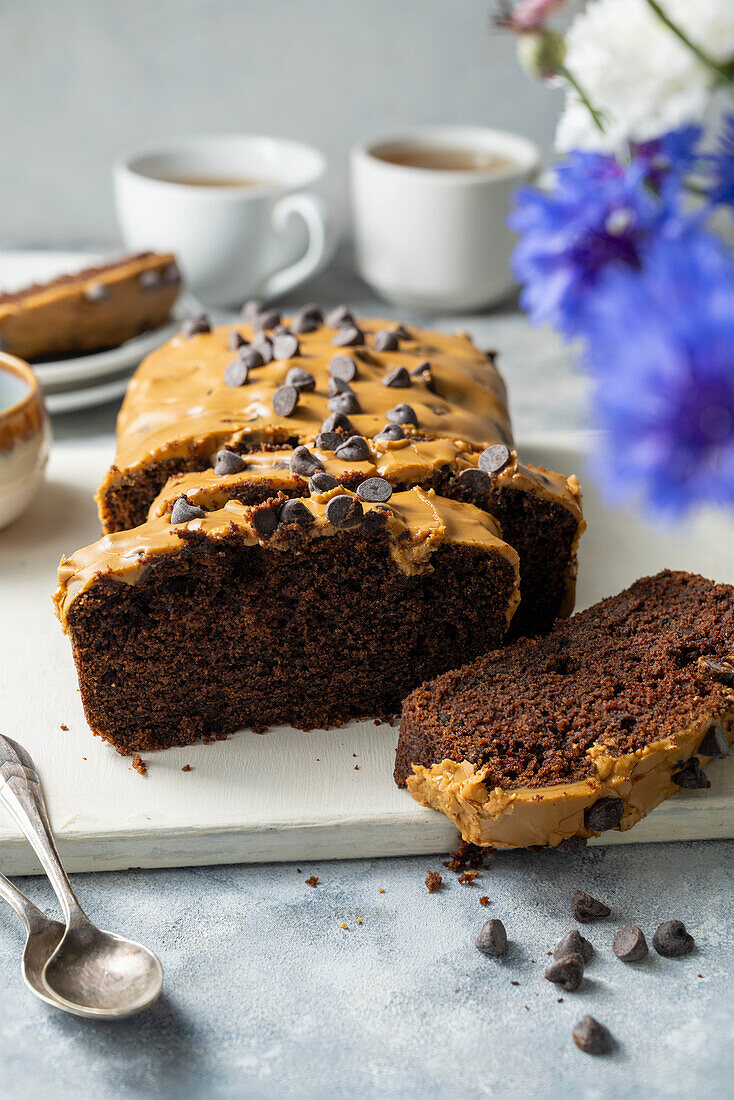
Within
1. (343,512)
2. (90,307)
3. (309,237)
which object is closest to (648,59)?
(343,512)

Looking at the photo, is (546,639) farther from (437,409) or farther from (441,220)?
(441,220)

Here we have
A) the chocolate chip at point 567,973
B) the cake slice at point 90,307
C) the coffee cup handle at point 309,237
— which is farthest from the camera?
the coffee cup handle at point 309,237

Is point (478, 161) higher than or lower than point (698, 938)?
higher

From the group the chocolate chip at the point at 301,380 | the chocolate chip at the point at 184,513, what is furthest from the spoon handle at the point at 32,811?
the chocolate chip at the point at 301,380

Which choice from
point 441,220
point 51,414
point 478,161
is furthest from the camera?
point 478,161

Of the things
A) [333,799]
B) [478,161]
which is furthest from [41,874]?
[478,161]

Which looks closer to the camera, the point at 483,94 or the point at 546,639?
the point at 546,639

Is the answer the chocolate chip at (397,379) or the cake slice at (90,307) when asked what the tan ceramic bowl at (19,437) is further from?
the chocolate chip at (397,379)
